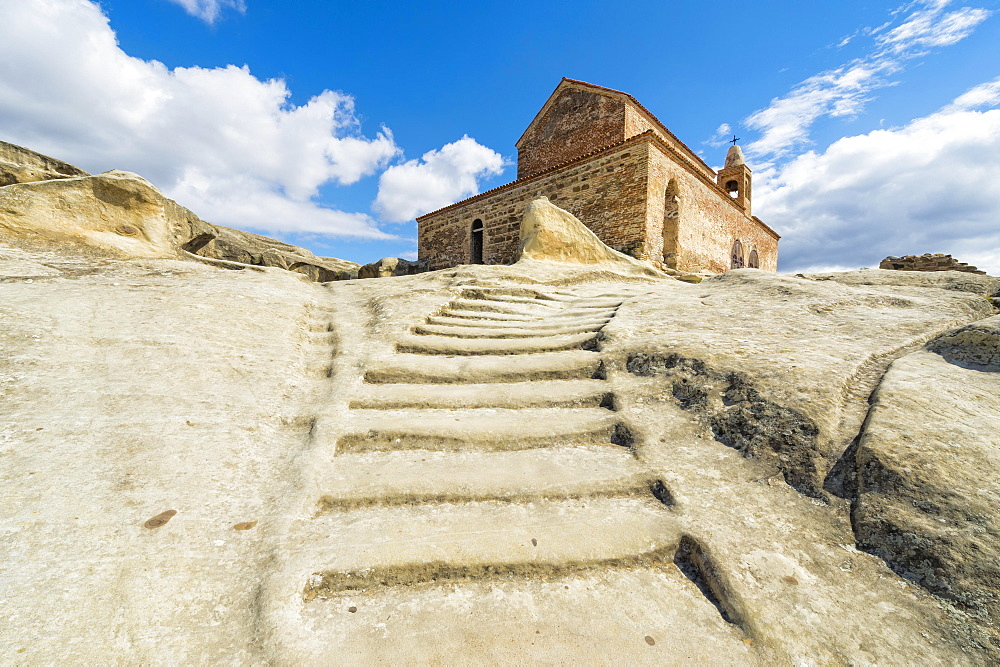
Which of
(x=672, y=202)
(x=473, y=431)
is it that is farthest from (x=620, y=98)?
(x=473, y=431)

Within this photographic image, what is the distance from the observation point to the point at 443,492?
82.4 inches

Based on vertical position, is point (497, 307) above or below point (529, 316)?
above

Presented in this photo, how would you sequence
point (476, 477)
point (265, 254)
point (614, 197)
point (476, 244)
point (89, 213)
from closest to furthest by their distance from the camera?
1. point (476, 477)
2. point (89, 213)
3. point (265, 254)
4. point (614, 197)
5. point (476, 244)

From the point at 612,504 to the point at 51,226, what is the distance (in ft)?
24.7

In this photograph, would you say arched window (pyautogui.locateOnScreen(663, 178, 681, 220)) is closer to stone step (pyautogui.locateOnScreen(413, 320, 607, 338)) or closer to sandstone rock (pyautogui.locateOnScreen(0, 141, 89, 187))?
stone step (pyautogui.locateOnScreen(413, 320, 607, 338))

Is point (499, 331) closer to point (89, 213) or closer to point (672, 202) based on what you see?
point (89, 213)

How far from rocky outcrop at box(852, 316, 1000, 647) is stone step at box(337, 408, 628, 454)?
1.24 meters

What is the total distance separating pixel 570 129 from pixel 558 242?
38.8 feet

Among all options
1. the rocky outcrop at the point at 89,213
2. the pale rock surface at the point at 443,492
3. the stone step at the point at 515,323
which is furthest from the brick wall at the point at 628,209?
the pale rock surface at the point at 443,492

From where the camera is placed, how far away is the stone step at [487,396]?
2957mm

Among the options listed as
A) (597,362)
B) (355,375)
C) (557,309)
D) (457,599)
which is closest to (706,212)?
(557,309)

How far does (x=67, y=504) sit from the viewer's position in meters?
1.68

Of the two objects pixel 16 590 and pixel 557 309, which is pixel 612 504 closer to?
pixel 16 590

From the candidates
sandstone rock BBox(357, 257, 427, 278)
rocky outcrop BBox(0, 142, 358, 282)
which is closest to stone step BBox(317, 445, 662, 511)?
rocky outcrop BBox(0, 142, 358, 282)
